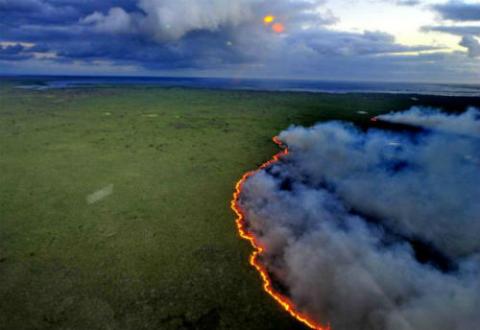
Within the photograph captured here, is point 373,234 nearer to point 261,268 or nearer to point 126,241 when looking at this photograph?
point 261,268

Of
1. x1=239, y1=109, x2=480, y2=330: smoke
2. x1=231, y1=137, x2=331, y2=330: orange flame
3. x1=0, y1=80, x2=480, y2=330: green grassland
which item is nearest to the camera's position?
x1=239, y1=109, x2=480, y2=330: smoke

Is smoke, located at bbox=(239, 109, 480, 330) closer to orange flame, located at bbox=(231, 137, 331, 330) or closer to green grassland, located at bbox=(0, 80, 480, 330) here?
orange flame, located at bbox=(231, 137, 331, 330)

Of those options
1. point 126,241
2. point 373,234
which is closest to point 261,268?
point 373,234

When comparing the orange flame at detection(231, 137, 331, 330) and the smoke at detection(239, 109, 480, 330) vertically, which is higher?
the smoke at detection(239, 109, 480, 330)

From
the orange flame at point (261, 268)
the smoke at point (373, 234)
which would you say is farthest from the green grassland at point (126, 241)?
the smoke at point (373, 234)

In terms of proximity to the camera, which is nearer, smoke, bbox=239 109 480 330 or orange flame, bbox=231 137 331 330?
smoke, bbox=239 109 480 330

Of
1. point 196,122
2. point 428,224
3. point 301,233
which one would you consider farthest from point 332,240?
point 196,122

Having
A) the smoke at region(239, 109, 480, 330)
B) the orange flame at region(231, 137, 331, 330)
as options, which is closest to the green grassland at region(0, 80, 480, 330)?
the orange flame at region(231, 137, 331, 330)

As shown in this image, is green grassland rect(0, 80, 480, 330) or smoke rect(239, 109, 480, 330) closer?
smoke rect(239, 109, 480, 330)

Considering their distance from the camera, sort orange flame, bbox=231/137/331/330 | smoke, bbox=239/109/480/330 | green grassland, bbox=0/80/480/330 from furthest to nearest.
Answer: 1. green grassland, bbox=0/80/480/330
2. orange flame, bbox=231/137/331/330
3. smoke, bbox=239/109/480/330
